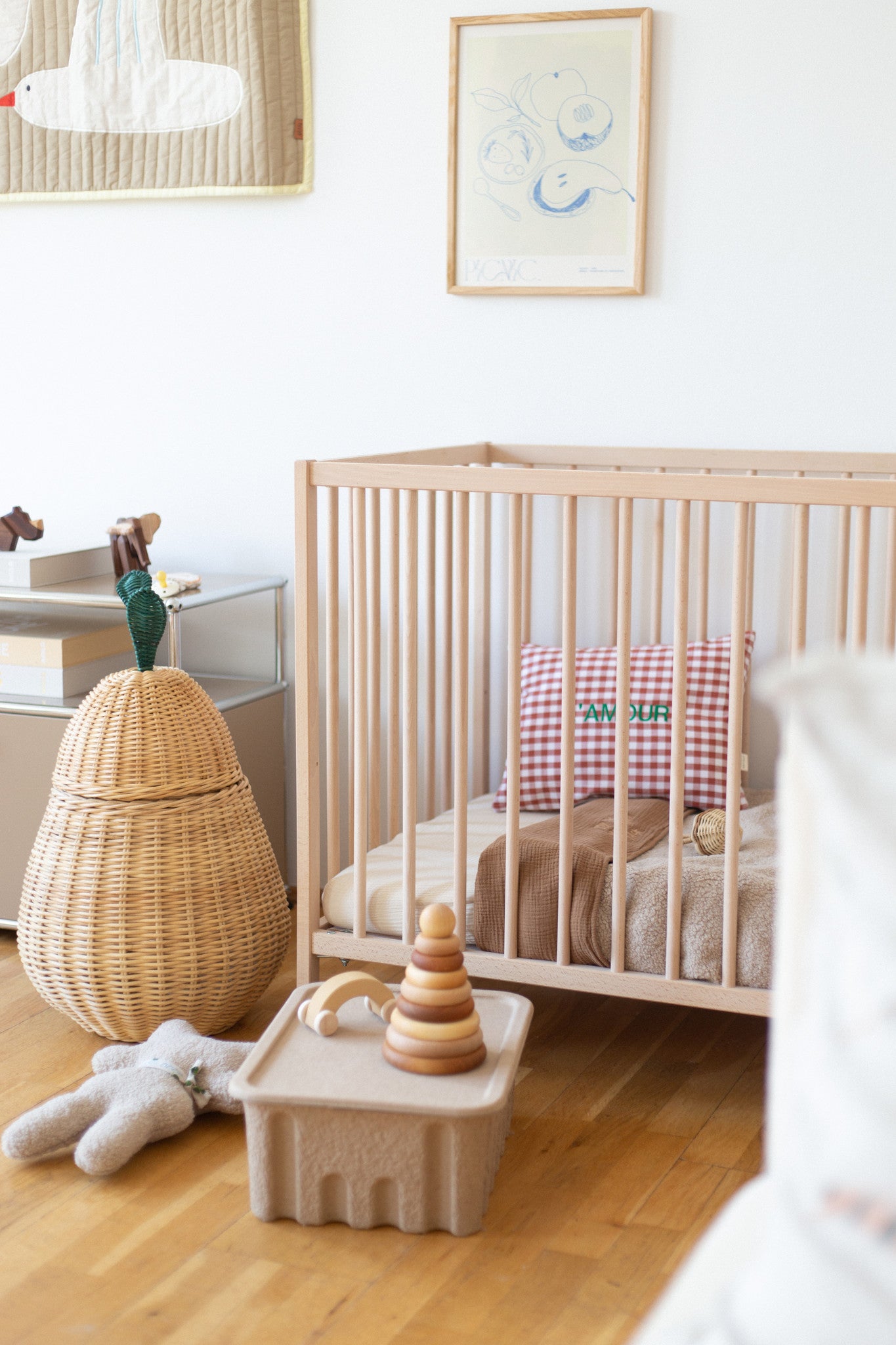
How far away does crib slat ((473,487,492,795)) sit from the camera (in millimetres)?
2428

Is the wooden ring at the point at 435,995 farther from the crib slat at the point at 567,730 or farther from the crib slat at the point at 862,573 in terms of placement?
the crib slat at the point at 862,573

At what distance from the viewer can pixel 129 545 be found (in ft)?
7.72

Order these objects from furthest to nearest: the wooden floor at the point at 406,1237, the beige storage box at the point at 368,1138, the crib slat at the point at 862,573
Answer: the crib slat at the point at 862,573 < the beige storage box at the point at 368,1138 < the wooden floor at the point at 406,1237

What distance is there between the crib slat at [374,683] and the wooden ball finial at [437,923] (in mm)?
467

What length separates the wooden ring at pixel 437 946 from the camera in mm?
1479

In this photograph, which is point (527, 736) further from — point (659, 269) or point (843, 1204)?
point (843, 1204)

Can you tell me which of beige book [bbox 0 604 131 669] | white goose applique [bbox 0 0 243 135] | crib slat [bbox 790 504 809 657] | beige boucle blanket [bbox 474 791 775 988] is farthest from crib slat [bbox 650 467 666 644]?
white goose applique [bbox 0 0 243 135]

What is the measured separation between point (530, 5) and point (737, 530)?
119 cm

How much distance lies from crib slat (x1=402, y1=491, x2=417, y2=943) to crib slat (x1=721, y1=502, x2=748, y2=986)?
1.36 feet

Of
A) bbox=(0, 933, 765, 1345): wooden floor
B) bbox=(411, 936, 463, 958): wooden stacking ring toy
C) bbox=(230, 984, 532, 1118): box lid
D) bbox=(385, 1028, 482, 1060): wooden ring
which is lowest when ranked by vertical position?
bbox=(0, 933, 765, 1345): wooden floor

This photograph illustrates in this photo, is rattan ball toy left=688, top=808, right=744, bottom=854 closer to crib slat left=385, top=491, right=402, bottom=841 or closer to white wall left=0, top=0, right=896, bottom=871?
crib slat left=385, top=491, right=402, bottom=841

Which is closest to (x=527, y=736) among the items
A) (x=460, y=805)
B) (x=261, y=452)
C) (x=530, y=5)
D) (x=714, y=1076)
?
(x=460, y=805)

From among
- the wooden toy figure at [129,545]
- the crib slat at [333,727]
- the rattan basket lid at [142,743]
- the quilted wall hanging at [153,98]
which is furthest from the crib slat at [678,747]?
the quilted wall hanging at [153,98]

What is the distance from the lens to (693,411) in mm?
2305
